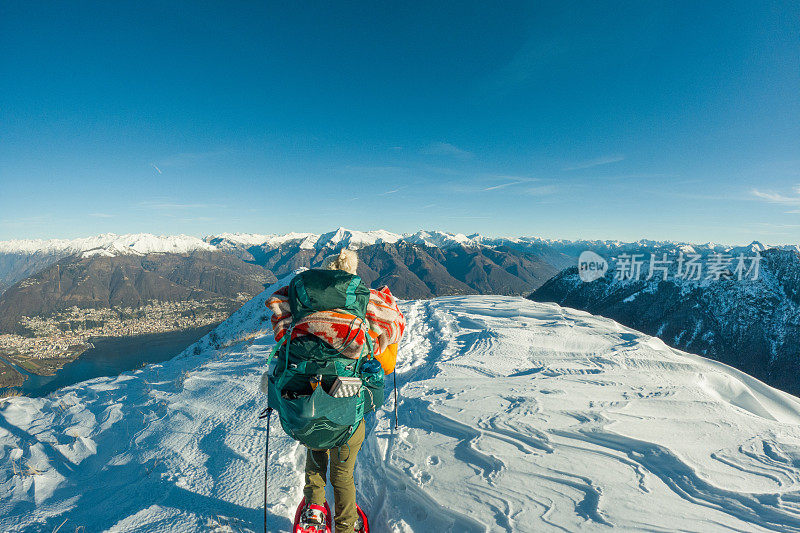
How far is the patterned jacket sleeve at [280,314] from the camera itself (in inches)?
121

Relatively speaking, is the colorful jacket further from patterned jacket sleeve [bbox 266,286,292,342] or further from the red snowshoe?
the red snowshoe

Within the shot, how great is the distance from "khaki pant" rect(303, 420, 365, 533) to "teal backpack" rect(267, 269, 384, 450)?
32 cm

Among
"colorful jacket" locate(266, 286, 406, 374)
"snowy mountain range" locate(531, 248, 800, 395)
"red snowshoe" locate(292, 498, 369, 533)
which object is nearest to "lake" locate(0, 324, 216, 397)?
"red snowshoe" locate(292, 498, 369, 533)

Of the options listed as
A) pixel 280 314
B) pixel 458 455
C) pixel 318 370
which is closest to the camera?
pixel 318 370

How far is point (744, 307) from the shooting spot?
82750 mm

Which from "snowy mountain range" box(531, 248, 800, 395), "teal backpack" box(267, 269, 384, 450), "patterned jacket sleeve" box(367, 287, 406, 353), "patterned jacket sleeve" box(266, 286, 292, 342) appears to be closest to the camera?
"teal backpack" box(267, 269, 384, 450)

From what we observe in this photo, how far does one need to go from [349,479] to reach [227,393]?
450 centimetres

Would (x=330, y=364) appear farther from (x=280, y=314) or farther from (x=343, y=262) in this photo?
(x=343, y=262)

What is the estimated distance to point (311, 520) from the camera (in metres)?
3.41

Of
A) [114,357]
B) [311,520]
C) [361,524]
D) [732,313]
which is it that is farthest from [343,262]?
[114,357]

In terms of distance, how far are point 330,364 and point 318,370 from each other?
0.42 ft

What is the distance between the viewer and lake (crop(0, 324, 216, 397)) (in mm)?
96812

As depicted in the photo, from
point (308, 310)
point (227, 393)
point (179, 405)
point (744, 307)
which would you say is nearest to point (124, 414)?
point (179, 405)

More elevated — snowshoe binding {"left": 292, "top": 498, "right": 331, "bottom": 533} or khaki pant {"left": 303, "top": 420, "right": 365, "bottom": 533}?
khaki pant {"left": 303, "top": 420, "right": 365, "bottom": 533}
